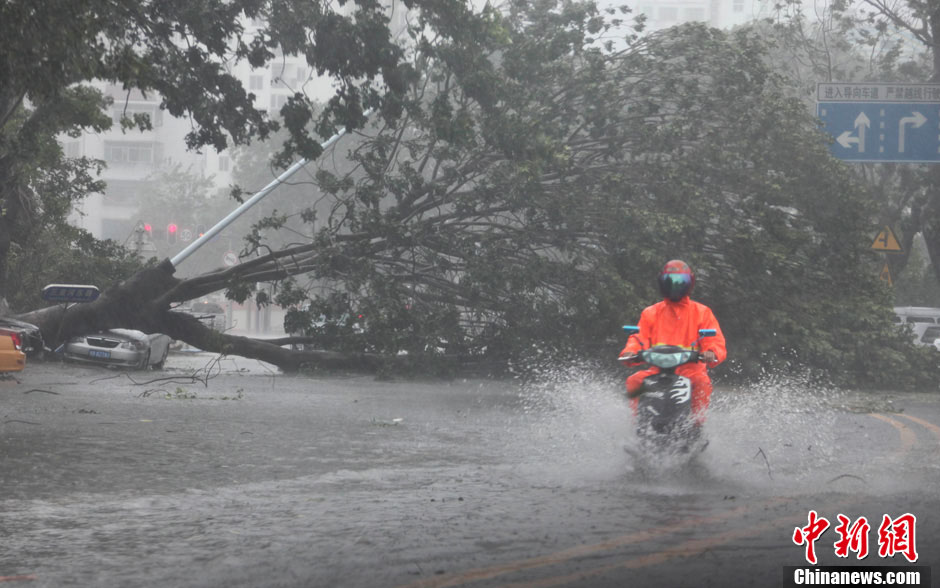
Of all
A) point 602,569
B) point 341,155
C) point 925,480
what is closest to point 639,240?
point 925,480

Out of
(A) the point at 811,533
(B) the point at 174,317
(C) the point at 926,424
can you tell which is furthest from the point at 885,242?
(A) the point at 811,533

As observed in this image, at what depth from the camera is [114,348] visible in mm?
23906

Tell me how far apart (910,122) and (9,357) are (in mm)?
14192

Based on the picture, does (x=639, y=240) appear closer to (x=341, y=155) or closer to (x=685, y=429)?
(x=685, y=429)

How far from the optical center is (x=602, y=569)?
5145mm

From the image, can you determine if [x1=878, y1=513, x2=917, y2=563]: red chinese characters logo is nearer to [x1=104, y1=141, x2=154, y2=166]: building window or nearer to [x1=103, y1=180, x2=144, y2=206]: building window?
[x1=103, y1=180, x2=144, y2=206]: building window

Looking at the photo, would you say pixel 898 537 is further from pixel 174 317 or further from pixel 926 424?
pixel 174 317

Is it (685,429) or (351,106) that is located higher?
(351,106)

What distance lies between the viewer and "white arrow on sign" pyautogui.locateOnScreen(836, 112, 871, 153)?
63.0 feet

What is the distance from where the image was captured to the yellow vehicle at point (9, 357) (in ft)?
55.0

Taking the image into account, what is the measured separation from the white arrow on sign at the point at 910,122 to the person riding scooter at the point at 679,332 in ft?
39.1

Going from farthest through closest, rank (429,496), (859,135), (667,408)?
1. (859,135)
2. (667,408)
3. (429,496)

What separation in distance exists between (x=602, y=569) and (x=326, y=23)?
12.4 metres

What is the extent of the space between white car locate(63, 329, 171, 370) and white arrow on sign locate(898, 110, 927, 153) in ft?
48.5
